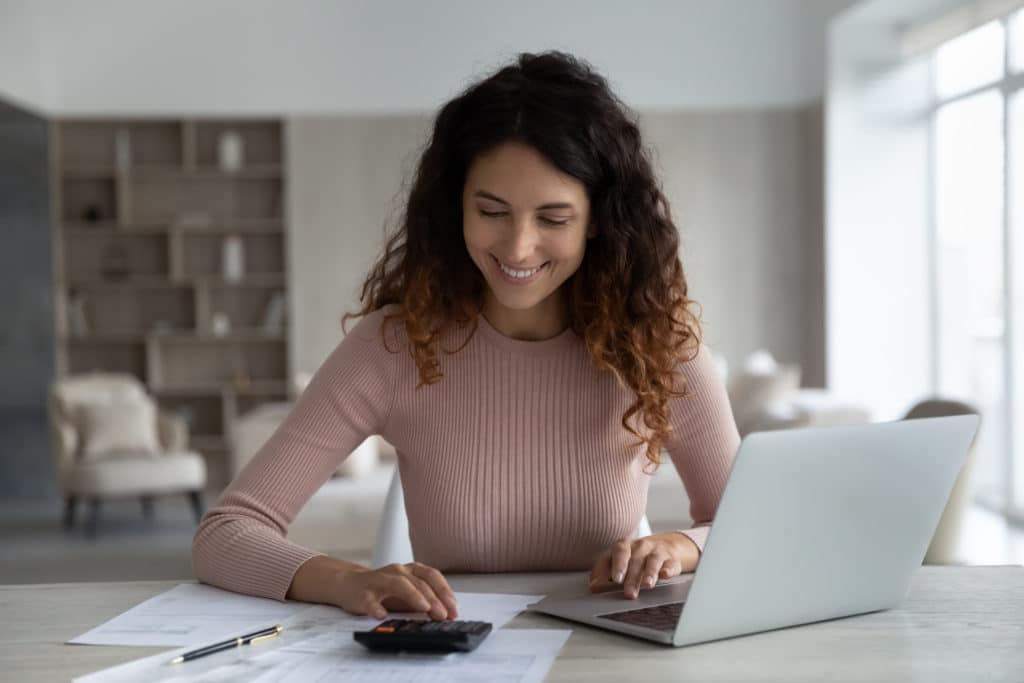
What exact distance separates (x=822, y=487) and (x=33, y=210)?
23.8 feet

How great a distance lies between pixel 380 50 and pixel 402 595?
22.7 feet

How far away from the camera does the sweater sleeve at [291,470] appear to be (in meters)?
1.48

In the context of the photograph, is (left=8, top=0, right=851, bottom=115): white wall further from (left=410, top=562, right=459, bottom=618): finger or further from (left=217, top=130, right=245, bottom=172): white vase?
(left=410, top=562, right=459, bottom=618): finger

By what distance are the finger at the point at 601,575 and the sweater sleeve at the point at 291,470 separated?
1.14 ft

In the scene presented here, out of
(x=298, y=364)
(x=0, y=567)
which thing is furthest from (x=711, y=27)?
(x=0, y=567)

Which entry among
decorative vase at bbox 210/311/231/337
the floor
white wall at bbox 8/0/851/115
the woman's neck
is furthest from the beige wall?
the woman's neck

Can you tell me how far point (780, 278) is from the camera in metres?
7.89

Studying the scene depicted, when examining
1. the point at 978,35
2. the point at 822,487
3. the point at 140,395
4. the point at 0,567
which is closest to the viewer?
the point at 822,487

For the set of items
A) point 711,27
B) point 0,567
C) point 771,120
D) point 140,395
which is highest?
point 711,27

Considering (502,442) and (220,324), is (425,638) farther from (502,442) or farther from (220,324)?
(220,324)

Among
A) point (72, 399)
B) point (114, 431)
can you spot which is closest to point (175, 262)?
point (72, 399)

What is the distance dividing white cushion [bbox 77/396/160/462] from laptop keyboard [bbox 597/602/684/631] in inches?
221

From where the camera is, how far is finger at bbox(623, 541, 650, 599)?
1.35 m

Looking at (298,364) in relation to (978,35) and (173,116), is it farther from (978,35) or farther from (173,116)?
(978,35)
